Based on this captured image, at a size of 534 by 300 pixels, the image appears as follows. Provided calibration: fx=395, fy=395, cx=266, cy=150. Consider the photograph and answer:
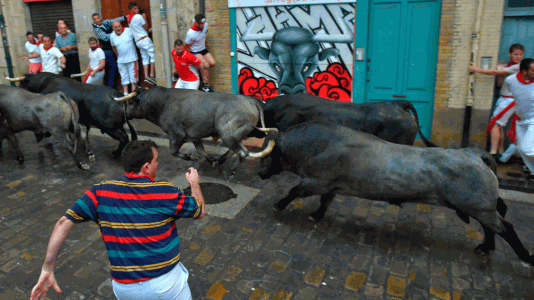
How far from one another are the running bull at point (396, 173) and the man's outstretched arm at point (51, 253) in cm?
288

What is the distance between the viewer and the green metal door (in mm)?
7992

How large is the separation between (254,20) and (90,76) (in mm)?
4633

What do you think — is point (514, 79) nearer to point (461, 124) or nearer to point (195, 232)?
point (461, 124)

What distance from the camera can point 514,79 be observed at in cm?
613

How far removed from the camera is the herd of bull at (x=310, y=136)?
13.6 feet

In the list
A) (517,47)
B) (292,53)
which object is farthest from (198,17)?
(517,47)

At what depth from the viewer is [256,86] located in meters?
9.96

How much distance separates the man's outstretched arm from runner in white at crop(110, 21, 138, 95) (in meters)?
8.21

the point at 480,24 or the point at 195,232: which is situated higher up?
the point at 480,24

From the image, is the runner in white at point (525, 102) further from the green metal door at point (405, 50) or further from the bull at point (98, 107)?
the bull at point (98, 107)

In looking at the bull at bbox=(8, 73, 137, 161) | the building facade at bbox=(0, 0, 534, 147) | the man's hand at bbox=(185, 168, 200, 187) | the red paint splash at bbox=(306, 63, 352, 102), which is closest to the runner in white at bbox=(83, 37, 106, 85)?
the building facade at bbox=(0, 0, 534, 147)

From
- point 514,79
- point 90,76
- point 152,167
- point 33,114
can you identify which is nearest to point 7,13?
point 90,76

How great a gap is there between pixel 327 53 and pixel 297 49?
0.74 m

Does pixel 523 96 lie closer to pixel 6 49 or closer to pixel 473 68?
pixel 473 68
